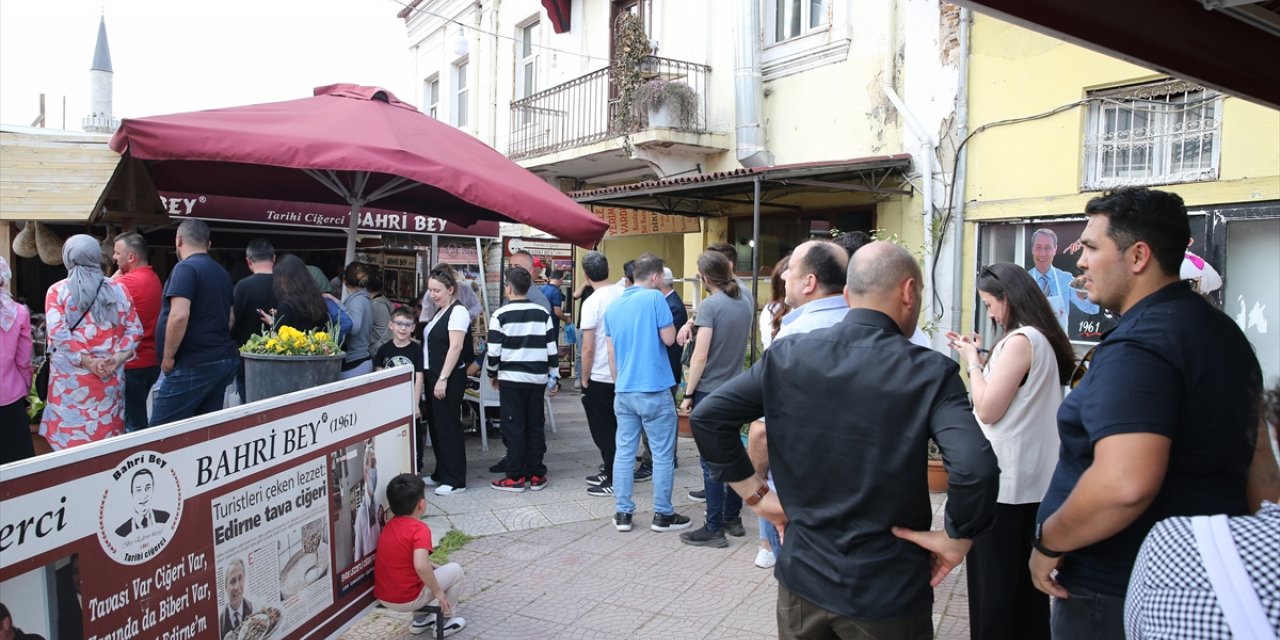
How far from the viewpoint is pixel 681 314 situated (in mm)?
6734

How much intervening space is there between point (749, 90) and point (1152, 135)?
481 cm

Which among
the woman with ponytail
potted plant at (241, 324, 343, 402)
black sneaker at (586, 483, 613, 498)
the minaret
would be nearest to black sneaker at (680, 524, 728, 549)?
the woman with ponytail

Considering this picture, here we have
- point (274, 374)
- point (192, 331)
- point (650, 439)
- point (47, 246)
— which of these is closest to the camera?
point (274, 374)

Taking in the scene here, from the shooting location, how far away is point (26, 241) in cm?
845

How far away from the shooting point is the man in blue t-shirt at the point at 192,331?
4.80 m

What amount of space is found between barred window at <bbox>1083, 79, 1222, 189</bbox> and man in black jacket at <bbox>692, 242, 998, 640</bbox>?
588cm

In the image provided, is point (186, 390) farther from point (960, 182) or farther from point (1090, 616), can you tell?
point (960, 182)

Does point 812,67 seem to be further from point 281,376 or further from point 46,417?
point 46,417

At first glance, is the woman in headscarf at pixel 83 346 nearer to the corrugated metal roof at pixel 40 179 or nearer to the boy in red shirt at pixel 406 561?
the boy in red shirt at pixel 406 561

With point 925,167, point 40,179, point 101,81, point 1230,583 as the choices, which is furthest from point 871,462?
point 101,81

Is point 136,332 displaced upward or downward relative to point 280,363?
upward

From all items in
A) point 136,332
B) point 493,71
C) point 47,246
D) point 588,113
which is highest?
point 493,71

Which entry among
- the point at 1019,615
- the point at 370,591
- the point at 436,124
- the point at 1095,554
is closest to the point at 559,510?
the point at 370,591

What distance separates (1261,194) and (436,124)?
6295 mm
